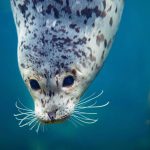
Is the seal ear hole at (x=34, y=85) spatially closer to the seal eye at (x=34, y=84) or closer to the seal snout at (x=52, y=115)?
the seal eye at (x=34, y=84)

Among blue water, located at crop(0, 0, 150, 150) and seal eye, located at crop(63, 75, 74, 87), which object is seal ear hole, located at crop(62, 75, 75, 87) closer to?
seal eye, located at crop(63, 75, 74, 87)

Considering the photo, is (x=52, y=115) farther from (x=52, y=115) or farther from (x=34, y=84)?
(x=34, y=84)

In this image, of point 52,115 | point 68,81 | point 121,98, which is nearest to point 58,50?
point 68,81

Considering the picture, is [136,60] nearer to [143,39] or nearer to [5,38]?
[143,39]

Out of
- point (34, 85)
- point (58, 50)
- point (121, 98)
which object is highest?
point (121, 98)

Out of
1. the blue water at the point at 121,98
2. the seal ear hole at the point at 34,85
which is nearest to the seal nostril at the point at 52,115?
the seal ear hole at the point at 34,85

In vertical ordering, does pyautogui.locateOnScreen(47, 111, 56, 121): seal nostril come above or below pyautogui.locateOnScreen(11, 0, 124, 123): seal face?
below

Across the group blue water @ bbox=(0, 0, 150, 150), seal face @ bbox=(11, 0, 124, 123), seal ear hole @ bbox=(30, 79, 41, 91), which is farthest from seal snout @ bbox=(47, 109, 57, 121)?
blue water @ bbox=(0, 0, 150, 150)
